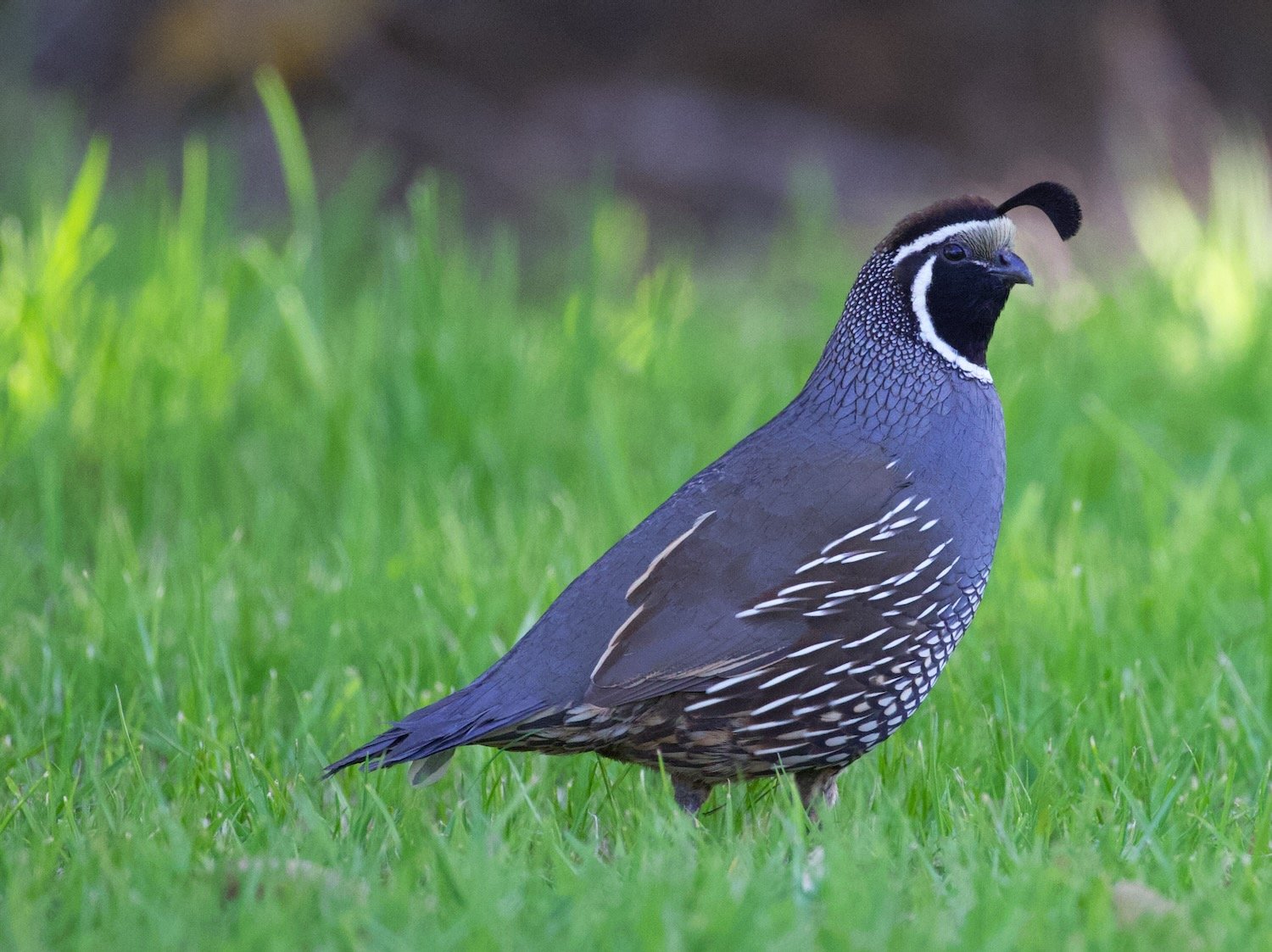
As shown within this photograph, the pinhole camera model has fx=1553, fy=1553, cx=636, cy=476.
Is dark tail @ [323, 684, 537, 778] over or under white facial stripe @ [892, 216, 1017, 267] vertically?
under

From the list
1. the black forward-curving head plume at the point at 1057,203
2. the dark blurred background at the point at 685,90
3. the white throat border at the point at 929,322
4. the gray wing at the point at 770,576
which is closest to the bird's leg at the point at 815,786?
the gray wing at the point at 770,576

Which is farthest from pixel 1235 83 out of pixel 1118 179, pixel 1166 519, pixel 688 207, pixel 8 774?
pixel 8 774

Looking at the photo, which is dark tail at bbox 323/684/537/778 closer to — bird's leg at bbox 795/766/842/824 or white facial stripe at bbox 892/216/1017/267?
bird's leg at bbox 795/766/842/824

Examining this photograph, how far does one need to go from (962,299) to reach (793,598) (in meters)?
0.81

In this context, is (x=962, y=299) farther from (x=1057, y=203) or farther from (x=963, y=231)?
(x=1057, y=203)

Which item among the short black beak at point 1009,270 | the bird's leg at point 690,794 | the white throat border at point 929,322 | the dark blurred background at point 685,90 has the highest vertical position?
the dark blurred background at point 685,90

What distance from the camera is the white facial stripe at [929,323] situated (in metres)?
3.33

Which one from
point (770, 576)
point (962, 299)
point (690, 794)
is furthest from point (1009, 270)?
point (690, 794)

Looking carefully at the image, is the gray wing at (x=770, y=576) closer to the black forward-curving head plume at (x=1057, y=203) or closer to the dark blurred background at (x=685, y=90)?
the black forward-curving head plume at (x=1057, y=203)

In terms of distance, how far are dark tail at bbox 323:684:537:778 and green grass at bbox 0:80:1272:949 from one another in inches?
3.4

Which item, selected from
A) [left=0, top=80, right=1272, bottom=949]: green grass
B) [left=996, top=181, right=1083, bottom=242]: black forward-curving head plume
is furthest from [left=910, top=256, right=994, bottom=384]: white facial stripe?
[left=0, top=80, right=1272, bottom=949]: green grass

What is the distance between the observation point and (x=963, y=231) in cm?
330

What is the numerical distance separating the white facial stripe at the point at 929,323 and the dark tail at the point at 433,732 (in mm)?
1185

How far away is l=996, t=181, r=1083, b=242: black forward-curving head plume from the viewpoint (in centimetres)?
340
